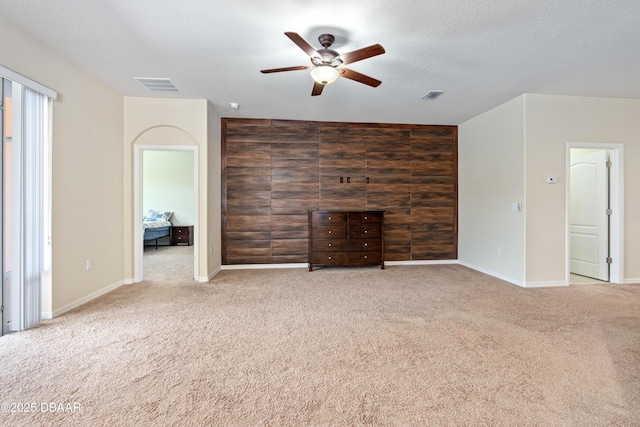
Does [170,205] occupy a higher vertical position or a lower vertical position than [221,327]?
higher

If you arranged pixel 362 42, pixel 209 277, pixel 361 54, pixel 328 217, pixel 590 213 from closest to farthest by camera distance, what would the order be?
pixel 361 54 < pixel 362 42 < pixel 209 277 < pixel 590 213 < pixel 328 217

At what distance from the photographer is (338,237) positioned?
480 centimetres

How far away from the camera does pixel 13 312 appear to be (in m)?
2.46

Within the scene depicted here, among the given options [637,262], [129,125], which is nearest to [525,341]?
[637,262]

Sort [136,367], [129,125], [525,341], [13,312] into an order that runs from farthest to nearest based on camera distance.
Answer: [129,125] → [13,312] → [525,341] → [136,367]

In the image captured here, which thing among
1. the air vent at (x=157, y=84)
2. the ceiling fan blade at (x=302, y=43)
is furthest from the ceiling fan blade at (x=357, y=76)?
the air vent at (x=157, y=84)

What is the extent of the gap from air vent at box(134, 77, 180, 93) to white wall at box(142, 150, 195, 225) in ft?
17.5

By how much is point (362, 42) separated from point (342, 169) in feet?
8.87

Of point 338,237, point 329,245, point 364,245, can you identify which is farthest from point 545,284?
point 329,245

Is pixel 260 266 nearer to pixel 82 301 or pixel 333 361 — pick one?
pixel 82 301

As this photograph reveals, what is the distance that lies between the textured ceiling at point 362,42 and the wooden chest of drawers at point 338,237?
1.92 metres

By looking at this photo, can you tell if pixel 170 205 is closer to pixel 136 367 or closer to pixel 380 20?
pixel 136 367

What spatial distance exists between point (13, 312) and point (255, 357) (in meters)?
2.31

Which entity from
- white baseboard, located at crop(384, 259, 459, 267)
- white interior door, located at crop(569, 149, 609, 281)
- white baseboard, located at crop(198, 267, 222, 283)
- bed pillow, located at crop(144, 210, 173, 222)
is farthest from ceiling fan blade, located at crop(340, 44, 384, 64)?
bed pillow, located at crop(144, 210, 173, 222)
